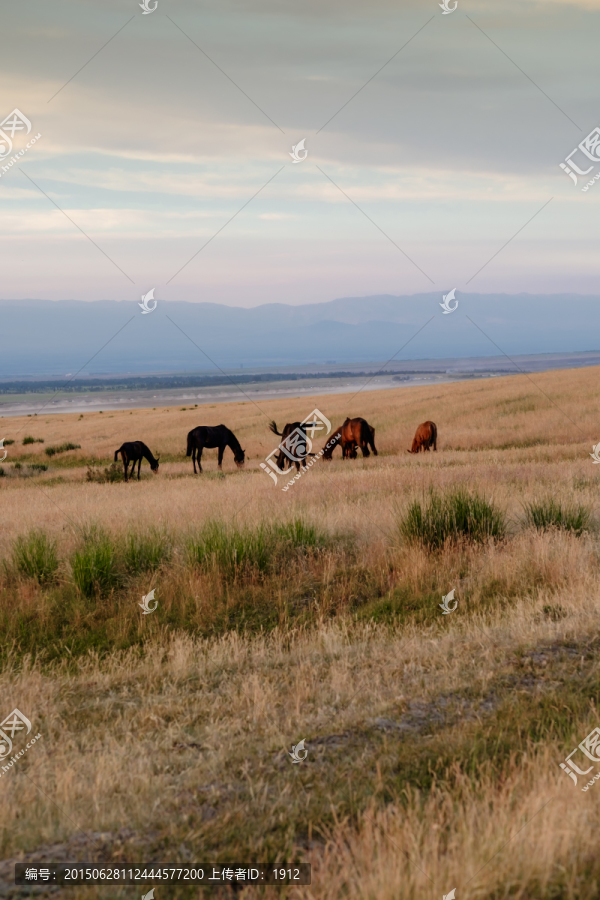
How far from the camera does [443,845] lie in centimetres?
365

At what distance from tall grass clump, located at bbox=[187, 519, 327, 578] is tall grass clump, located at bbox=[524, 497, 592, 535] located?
3.25 metres

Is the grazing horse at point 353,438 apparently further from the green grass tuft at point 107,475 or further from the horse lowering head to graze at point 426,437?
the green grass tuft at point 107,475

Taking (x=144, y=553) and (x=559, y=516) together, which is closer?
(x=144, y=553)

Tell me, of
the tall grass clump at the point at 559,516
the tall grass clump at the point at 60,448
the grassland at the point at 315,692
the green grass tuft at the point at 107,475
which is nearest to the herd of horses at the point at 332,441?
the green grass tuft at the point at 107,475

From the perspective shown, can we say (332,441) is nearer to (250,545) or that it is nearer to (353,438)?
(353,438)

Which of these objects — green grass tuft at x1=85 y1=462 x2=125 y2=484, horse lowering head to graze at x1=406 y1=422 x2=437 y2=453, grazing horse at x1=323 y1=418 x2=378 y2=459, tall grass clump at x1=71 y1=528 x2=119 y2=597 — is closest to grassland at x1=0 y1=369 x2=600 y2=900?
tall grass clump at x1=71 y1=528 x2=119 y2=597

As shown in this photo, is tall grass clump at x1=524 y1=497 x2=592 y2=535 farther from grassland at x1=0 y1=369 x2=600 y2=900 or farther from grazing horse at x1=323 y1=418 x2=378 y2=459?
grazing horse at x1=323 y1=418 x2=378 y2=459

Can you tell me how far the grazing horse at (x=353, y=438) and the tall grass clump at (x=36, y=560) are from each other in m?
15.8

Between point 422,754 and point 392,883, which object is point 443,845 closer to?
point 392,883

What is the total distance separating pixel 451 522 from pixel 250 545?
2.92 metres

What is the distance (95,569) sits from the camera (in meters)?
8.88

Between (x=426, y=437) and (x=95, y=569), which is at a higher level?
(x=426, y=437)

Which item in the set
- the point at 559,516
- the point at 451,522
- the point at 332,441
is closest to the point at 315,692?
the point at 451,522

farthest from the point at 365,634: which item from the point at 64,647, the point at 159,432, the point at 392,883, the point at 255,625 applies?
the point at 159,432
